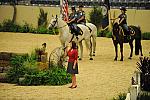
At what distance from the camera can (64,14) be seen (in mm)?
21750

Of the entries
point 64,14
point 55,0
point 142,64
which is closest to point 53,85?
point 142,64

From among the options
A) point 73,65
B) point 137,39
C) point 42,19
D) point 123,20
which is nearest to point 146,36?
point 42,19

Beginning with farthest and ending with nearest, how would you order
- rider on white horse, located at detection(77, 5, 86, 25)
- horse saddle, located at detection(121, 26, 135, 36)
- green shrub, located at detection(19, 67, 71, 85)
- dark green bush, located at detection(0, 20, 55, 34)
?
dark green bush, located at detection(0, 20, 55, 34) → horse saddle, located at detection(121, 26, 135, 36) → rider on white horse, located at detection(77, 5, 86, 25) → green shrub, located at detection(19, 67, 71, 85)

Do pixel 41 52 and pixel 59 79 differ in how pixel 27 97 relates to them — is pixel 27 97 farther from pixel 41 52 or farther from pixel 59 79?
pixel 41 52

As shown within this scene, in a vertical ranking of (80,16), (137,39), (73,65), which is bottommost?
(73,65)

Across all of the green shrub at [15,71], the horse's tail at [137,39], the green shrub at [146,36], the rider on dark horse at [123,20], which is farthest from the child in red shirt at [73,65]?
the green shrub at [146,36]

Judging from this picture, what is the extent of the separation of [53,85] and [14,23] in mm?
25198

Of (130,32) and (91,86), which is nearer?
(91,86)

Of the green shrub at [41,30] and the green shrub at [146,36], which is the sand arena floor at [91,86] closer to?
the green shrub at [146,36]

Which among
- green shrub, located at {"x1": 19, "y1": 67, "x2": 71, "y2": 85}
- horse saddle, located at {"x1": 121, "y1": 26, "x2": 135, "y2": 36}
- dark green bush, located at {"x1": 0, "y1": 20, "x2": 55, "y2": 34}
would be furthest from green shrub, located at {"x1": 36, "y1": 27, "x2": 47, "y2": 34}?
green shrub, located at {"x1": 19, "y1": 67, "x2": 71, "y2": 85}

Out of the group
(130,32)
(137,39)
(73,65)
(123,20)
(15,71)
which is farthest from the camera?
(137,39)

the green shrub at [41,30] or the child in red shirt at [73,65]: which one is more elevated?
the green shrub at [41,30]

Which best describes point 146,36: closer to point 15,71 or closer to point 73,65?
point 15,71

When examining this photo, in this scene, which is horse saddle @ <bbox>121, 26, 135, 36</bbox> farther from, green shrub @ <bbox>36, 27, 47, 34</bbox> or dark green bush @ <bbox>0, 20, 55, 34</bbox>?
green shrub @ <bbox>36, 27, 47, 34</bbox>
